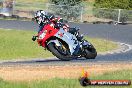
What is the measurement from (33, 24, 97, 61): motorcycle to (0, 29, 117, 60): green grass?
30.5 feet

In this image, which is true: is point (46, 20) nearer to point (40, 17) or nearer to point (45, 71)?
point (40, 17)

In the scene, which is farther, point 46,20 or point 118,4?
point 118,4

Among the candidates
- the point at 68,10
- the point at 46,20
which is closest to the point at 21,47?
the point at 46,20

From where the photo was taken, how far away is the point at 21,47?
2731 centimetres

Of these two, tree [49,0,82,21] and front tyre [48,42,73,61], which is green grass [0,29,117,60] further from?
tree [49,0,82,21]

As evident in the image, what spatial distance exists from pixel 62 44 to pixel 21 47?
12.3 m

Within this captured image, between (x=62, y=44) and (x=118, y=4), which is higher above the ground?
(x=62, y=44)

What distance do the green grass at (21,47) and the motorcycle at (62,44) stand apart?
9.31m

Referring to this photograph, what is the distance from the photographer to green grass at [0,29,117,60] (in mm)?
25234

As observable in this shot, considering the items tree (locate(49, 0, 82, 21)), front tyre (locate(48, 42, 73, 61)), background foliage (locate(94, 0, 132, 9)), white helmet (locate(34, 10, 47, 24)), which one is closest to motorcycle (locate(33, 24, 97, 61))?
front tyre (locate(48, 42, 73, 61))

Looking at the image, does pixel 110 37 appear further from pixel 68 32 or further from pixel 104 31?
pixel 68 32

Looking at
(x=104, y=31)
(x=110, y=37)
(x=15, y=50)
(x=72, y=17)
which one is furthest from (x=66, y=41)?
(x=72, y=17)

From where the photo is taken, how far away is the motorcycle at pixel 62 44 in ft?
48.0

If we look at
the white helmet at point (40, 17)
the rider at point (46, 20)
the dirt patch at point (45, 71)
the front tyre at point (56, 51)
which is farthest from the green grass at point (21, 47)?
the white helmet at point (40, 17)
